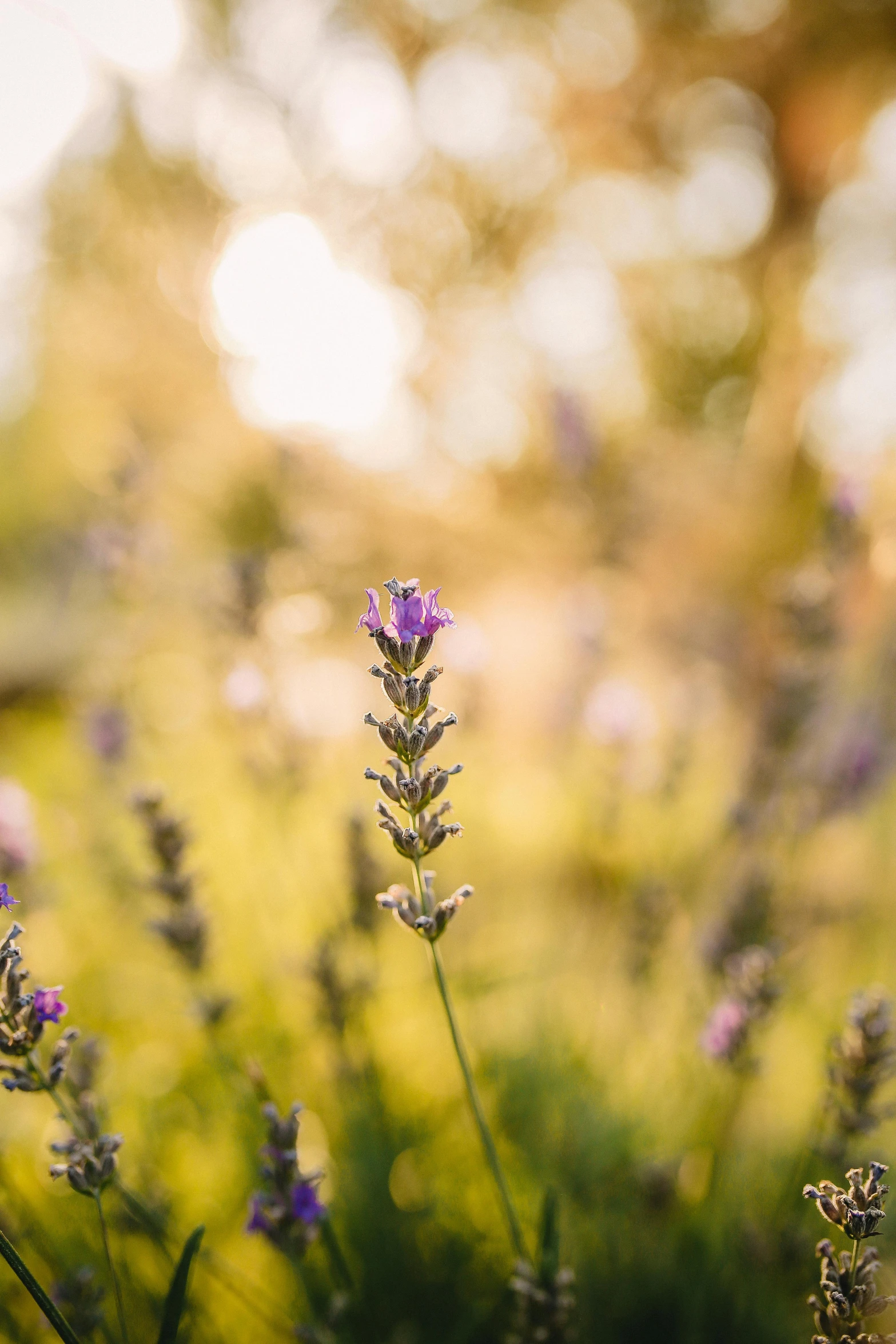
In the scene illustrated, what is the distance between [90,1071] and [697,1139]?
1.51 m

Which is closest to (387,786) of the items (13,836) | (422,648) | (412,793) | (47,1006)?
(412,793)

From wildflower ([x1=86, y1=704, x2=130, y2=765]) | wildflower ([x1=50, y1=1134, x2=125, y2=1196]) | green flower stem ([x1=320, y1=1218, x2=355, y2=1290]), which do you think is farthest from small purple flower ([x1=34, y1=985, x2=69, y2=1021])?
wildflower ([x1=86, y1=704, x2=130, y2=765])

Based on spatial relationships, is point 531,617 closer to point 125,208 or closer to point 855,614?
point 855,614

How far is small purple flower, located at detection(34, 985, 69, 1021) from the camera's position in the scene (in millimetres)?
920

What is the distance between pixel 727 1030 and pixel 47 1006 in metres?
1.14

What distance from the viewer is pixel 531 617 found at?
281 inches

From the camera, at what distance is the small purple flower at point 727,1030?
1.33 metres

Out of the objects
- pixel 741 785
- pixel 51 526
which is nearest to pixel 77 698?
pixel 741 785

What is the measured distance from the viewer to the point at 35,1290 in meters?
0.82

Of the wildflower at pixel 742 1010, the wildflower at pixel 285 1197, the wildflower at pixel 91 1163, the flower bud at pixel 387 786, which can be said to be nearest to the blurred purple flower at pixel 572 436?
the wildflower at pixel 742 1010

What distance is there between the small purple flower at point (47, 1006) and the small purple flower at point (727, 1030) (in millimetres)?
1096

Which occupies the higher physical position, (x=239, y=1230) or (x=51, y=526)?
(x=51, y=526)

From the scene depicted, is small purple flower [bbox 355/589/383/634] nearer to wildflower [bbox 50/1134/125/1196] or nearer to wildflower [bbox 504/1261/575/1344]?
wildflower [bbox 50/1134/125/1196]

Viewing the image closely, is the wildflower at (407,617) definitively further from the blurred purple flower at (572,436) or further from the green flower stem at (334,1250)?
the blurred purple flower at (572,436)
